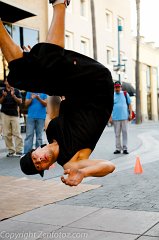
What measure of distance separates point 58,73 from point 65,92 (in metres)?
0.25

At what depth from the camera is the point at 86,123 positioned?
3.88 m

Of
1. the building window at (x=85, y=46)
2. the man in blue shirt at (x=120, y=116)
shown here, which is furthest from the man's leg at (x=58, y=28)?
the building window at (x=85, y=46)

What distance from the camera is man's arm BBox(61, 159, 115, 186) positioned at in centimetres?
359

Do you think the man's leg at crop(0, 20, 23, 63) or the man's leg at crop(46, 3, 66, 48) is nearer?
the man's leg at crop(0, 20, 23, 63)

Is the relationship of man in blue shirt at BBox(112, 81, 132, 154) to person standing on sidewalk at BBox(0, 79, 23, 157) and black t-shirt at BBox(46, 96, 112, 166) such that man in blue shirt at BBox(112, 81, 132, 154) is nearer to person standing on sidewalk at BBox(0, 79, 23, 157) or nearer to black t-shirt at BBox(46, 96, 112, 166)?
person standing on sidewalk at BBox(0, 79, 23, 157)

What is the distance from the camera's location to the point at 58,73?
11.8ft

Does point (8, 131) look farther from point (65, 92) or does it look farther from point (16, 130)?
point (65, 92)

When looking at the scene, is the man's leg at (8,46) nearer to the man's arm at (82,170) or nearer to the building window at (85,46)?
the man's arm at (82,170)

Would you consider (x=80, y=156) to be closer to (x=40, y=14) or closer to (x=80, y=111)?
(x=80, y=111)

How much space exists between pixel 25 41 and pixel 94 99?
20.8 m

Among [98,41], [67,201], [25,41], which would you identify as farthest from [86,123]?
[98,41]

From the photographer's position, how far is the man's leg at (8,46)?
3536 millimetres

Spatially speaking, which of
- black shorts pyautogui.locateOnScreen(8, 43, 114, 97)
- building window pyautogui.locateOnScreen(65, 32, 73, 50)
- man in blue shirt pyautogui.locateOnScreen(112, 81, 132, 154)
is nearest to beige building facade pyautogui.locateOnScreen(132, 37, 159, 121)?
building window pyautogui.locateOnScreen(65, 32, 73, 50)

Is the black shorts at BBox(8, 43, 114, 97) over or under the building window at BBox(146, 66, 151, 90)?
under
